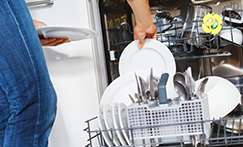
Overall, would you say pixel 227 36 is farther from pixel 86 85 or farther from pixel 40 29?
pixel 40 29

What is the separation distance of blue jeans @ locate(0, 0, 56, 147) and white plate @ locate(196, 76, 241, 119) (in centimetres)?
51

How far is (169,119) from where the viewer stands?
0.91 m

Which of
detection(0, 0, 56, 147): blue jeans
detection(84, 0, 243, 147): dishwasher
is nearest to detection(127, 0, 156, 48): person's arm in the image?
Answer: detection(84, 0, 243, 147): dishwasher

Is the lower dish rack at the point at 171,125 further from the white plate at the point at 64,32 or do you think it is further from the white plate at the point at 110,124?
the white plate at the point at 64,32

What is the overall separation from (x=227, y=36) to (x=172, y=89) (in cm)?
31

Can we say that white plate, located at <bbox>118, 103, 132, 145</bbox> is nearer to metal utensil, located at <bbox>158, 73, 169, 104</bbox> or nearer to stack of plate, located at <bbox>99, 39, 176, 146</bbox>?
stack of plate, located at <bbox>99, 39, 176, 146</bbox>

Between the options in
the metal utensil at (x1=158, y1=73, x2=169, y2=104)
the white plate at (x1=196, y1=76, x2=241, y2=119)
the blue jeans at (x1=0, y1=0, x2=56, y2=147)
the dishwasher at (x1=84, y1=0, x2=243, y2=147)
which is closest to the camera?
the blue jeans at (x1=0, y1=0, x2=56, y2=147)

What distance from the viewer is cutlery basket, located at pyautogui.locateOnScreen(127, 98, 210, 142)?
0.89 metres

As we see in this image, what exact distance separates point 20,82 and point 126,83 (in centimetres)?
47

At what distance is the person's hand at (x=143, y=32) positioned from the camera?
3.76ft

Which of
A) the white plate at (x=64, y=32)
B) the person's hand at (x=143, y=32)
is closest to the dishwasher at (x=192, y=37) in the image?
the person's hand at (x=143, y=32)

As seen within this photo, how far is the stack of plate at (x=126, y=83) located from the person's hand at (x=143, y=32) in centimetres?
2

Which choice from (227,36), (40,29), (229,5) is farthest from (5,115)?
(229,5)

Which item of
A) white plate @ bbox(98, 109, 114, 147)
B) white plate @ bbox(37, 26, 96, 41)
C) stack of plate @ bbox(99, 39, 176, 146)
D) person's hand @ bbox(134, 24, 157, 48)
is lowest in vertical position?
white plate @ bbox(98, 109, 114, 147)
